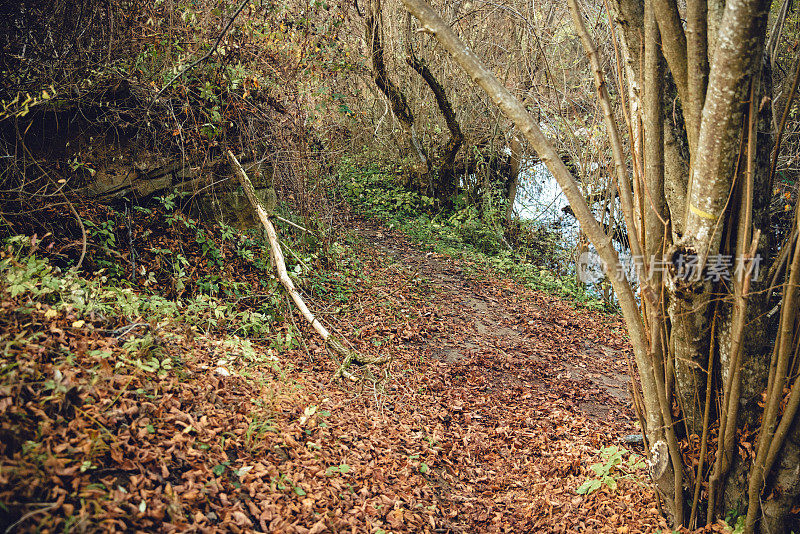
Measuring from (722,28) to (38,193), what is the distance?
5.56 m

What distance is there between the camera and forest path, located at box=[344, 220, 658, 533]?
3357 mm

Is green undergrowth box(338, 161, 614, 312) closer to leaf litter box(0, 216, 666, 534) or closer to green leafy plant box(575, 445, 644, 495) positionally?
leaf litter box(0, 216, 666, 534)

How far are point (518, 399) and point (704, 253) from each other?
3456 millimetres

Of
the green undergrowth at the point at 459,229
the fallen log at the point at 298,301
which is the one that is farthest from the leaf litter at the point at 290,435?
the green undergrowth at the point at 459,229

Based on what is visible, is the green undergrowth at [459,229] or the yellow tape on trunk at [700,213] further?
the green undergrowth at [459,229]

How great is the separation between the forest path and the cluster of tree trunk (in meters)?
0.71

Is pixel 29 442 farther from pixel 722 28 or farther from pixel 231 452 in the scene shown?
pixel 722 28

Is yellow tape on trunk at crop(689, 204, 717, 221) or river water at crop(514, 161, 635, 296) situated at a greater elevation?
river water at crop(514, 161, 635, 296)

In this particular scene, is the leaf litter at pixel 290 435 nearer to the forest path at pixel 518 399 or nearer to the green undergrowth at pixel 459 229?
the forest path at pixel 518 399

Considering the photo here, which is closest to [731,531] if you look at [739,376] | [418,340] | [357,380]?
[739,376]

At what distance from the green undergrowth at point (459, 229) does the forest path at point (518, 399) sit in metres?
0.72

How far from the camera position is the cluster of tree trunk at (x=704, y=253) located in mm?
2246

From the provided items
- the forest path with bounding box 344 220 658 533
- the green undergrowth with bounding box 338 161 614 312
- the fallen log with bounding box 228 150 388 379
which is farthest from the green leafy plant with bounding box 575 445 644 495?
the green undergrowth with bounding box 338 161 614 312

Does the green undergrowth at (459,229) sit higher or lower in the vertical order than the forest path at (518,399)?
higher
